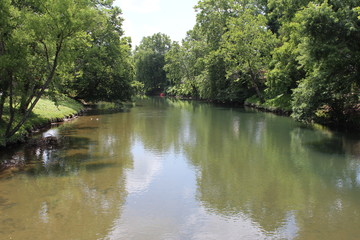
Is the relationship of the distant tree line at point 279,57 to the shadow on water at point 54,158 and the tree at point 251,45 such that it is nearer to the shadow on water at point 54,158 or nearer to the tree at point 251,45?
the tree at point 251,45

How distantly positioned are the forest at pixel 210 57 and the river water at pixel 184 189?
3.62 meters

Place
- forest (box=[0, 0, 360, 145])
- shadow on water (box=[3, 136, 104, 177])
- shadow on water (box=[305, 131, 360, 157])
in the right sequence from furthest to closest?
shadow on water (box=[305, 131, 360, 157])
forest (box=[0, 0, 360, 145])
shadow on water (box=[3, 136, 104, 177])

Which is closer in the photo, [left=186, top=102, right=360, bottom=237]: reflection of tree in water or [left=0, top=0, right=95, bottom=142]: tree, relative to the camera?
[left=186, top=102, right=360, bottom=237]: reflection of tree in water

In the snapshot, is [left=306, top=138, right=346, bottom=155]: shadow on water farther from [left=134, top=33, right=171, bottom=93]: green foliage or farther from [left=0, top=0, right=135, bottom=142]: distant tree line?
[left=134, top=33, right=171, bottom=93]: green foliage

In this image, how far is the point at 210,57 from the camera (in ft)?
162

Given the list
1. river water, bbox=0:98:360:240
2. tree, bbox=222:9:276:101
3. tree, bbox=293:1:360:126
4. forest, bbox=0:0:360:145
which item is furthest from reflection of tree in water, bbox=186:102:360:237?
tree, bbox=222:9:276:101

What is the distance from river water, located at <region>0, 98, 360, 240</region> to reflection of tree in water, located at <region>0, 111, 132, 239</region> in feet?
0.10

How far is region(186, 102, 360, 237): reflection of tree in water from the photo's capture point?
29.7 ft

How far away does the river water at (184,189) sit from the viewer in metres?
8.31

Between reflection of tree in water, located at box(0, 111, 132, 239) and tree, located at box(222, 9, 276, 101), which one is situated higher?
tree, located at box(222, 9, 276, 101)

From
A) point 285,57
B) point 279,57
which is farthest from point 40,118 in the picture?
point 279,57

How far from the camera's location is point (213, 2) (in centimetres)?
5066

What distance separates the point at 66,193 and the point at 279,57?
29.9 metres

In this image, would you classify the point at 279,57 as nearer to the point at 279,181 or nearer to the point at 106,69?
the point at 106,69
